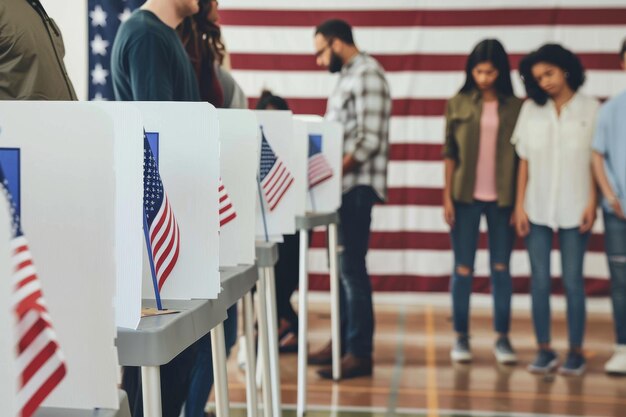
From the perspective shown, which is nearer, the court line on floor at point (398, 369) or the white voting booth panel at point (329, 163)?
the court line on floor at point (398, 369)

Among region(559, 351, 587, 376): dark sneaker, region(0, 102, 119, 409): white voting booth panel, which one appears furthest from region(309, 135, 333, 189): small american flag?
region(0, 102, 119, 409): white voting booth panel

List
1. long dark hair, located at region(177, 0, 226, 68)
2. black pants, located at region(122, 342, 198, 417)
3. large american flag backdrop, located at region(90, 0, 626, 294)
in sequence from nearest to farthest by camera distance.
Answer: black pants, located at region(122, 342, 198, 417)
long dark hair, located at region(177, 0, 226, 68)
large american flag backdrop, located at region(90, 0, 626, 294)

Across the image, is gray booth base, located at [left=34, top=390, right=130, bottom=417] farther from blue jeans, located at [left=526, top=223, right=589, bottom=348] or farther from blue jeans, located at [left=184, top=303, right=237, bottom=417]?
blue jeans, located at [left=526, top=223, right=589, bottom=348]

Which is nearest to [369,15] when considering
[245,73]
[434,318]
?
[245,73]

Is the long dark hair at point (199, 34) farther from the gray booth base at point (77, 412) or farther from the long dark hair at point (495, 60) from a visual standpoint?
the gray booth base at point (77, 412)

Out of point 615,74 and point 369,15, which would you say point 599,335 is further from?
point 369,15

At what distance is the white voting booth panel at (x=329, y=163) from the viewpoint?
3.91 meters

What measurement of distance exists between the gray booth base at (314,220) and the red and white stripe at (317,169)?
0.51 feet

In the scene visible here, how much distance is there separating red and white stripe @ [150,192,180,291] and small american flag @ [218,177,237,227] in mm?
366

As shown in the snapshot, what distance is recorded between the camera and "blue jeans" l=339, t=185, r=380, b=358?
4.28 m

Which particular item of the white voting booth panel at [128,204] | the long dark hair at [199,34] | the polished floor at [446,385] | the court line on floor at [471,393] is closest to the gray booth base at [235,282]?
the white voting booth panel at [128,204]

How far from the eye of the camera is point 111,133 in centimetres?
102

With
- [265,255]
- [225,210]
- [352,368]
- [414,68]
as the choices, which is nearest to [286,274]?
[352,368]

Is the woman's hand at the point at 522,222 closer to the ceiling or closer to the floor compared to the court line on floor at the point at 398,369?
closer to the ceiling
